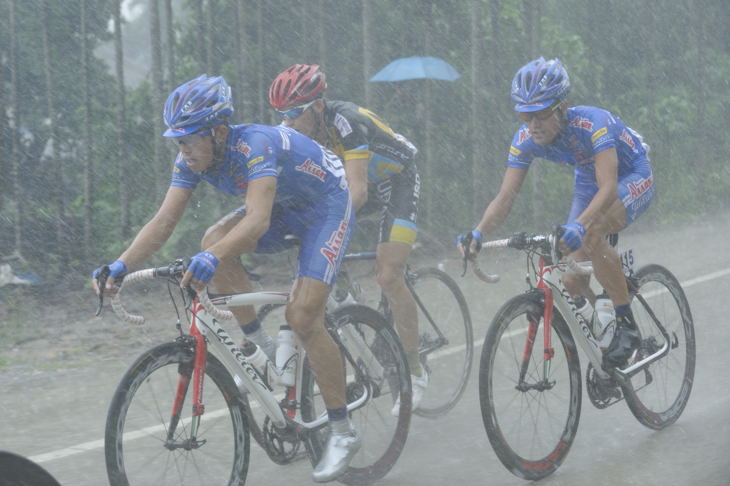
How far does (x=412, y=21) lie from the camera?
18.1 m

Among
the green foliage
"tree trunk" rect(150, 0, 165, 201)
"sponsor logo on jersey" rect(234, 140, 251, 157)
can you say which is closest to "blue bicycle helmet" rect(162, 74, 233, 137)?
"sponsor logo on jersey" rect(234, 140, 251, 157)

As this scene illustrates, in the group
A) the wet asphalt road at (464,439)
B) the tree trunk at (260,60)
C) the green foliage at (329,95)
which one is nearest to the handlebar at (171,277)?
the wet asphalt road at (464,439)

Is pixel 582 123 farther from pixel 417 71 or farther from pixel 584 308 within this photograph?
pixel 417 71

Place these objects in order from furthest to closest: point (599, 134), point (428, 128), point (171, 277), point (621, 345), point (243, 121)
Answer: point (428, 128) < point (243, 121) < point (621, 345) < point (599, 134) < point (171, 277)

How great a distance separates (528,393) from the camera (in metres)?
5.10

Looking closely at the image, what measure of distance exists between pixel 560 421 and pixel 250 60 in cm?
1395

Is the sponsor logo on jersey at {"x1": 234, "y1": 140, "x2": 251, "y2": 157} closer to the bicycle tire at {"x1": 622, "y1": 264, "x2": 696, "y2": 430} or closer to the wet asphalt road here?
the wet asphalt road

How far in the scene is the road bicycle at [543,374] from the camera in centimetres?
482

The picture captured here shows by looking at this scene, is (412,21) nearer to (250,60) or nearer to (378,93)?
(378,93)

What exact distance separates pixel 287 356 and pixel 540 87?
6.36ft

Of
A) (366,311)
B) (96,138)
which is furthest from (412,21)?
(366,311)

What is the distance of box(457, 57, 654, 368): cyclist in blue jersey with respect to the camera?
5223 millimetres

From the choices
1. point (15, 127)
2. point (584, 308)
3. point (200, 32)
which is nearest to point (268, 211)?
point (584, 308)

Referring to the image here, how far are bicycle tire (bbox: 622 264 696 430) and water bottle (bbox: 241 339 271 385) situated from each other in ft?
7.28
